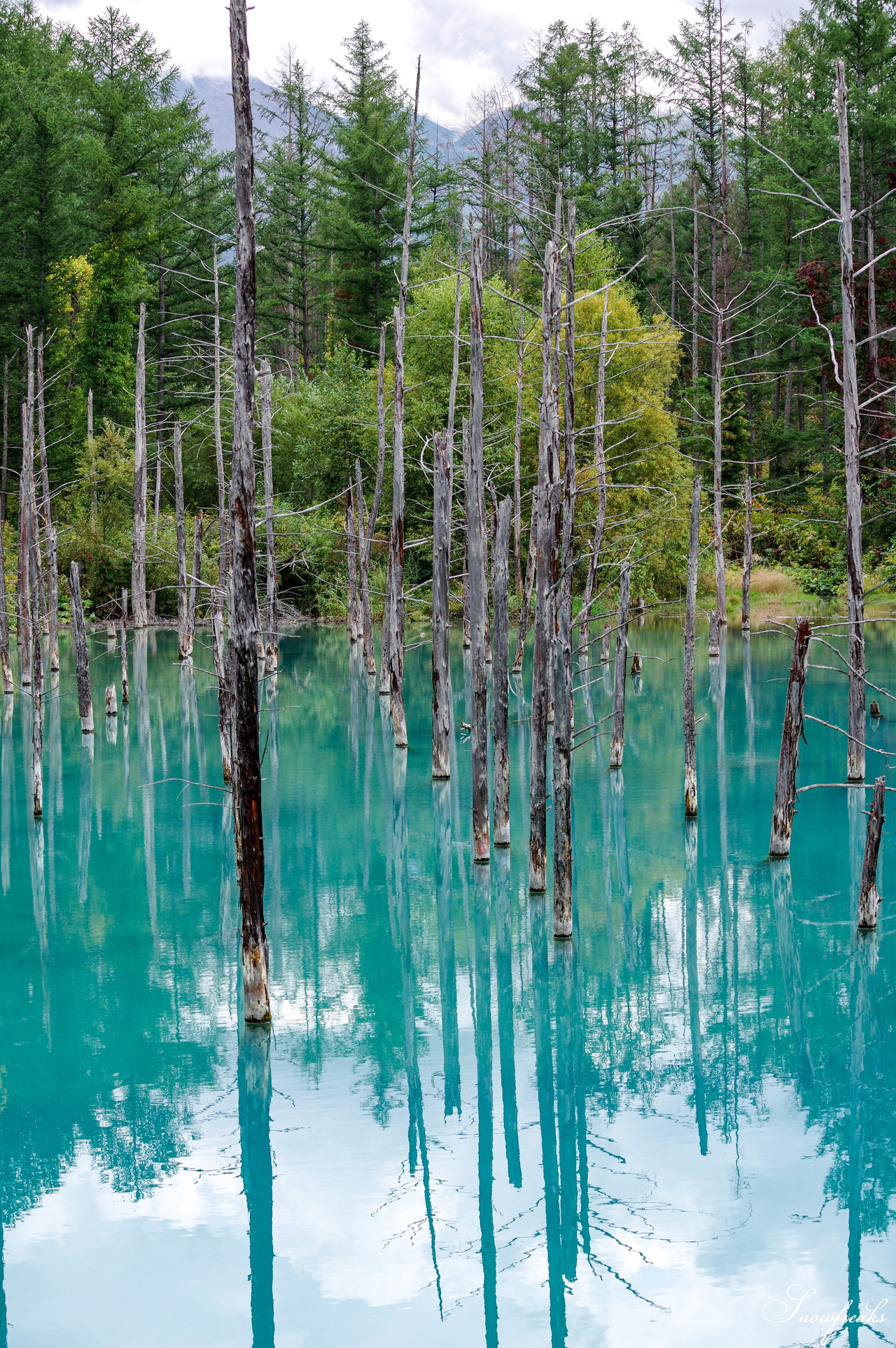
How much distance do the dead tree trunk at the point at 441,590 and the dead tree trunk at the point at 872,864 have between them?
6325 mm

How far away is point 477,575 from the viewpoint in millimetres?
14531

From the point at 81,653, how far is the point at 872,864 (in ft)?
46.1

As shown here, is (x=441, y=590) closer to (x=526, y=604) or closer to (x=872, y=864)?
(x=872, y=864)

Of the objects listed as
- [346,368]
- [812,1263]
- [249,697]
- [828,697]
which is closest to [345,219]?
[346,368]

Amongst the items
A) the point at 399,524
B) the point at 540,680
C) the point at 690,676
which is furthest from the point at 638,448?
the point at 540,680

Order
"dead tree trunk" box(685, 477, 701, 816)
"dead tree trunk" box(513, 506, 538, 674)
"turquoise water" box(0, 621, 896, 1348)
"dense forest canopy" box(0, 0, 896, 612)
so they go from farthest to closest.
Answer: "dense forest canopy" box(0, 0, 896, 612) → "dead tree trunk" box(513, 506, 538, 674) → "dead tree trunk" box(685, 477, 701, 816) → "turquoise water" box(0, 621, 896, 1348)

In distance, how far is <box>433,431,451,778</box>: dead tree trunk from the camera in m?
16.0

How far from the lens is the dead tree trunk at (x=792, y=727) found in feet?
41.4

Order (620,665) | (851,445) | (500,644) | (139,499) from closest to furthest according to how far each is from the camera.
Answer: (500,644)
(851,445)
(620,665)
(139,499)

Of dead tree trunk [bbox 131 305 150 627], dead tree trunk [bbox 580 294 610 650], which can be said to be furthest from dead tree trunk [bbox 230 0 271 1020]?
dead tree trunk [bbox 131 305 150 627]

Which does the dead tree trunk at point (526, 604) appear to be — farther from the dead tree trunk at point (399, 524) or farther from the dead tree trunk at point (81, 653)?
the dead tree trunk at point (81, 653)

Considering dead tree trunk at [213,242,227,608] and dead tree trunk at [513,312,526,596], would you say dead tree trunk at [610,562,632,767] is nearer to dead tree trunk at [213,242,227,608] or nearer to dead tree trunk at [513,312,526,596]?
dead tree trunk at [513,312,526,596]

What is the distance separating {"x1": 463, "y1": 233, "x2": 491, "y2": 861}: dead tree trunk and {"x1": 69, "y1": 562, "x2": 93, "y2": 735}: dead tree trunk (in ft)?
23.9

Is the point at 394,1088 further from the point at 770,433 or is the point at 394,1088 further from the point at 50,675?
the point at 770,433
